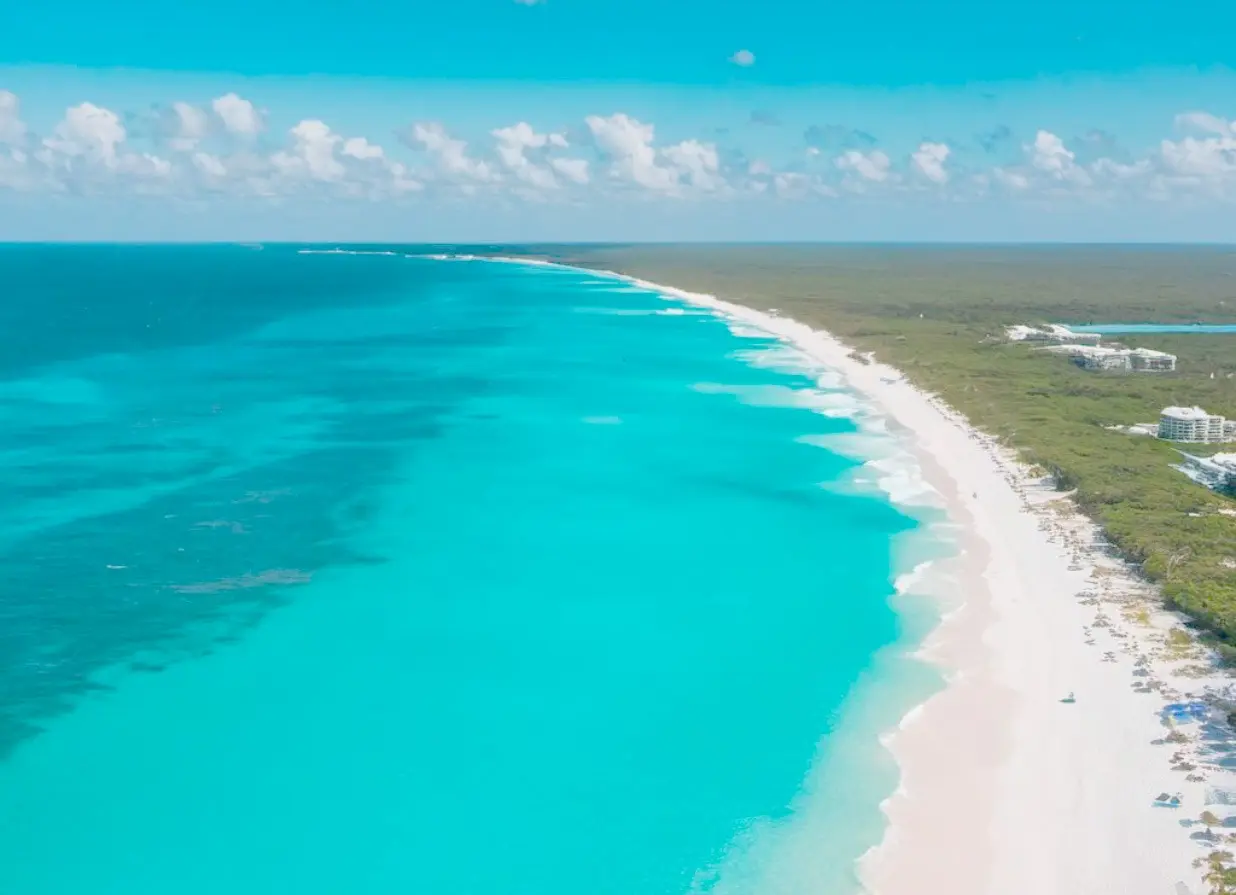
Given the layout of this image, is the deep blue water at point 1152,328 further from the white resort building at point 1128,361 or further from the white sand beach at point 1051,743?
the white sand beach at point 1051,743

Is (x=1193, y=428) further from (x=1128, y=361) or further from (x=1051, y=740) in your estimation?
(x=1051, y=740)

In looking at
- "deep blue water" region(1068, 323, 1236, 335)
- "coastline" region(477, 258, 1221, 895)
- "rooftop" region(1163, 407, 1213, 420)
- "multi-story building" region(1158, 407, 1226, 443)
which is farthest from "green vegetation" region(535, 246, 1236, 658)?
"deep blue water" region(1068, 323, 1236, 335)

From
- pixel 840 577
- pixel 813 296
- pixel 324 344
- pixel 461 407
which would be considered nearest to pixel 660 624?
pixel 840 577

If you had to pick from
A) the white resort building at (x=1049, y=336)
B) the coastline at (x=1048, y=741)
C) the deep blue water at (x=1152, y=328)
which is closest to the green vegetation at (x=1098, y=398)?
the coastline at (x=1048, y=741)

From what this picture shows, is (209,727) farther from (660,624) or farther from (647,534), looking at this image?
(647,534)

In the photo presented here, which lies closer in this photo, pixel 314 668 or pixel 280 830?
pixel 280 830

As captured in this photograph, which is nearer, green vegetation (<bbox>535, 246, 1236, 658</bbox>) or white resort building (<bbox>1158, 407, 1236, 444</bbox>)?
green vegetation (<bbox>535, 246, 1236, 658</bbox>)

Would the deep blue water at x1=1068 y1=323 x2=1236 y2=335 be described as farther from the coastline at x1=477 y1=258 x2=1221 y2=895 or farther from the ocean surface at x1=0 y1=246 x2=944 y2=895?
the coastline at x1=477 y1=258 x2=1221 y2=895
